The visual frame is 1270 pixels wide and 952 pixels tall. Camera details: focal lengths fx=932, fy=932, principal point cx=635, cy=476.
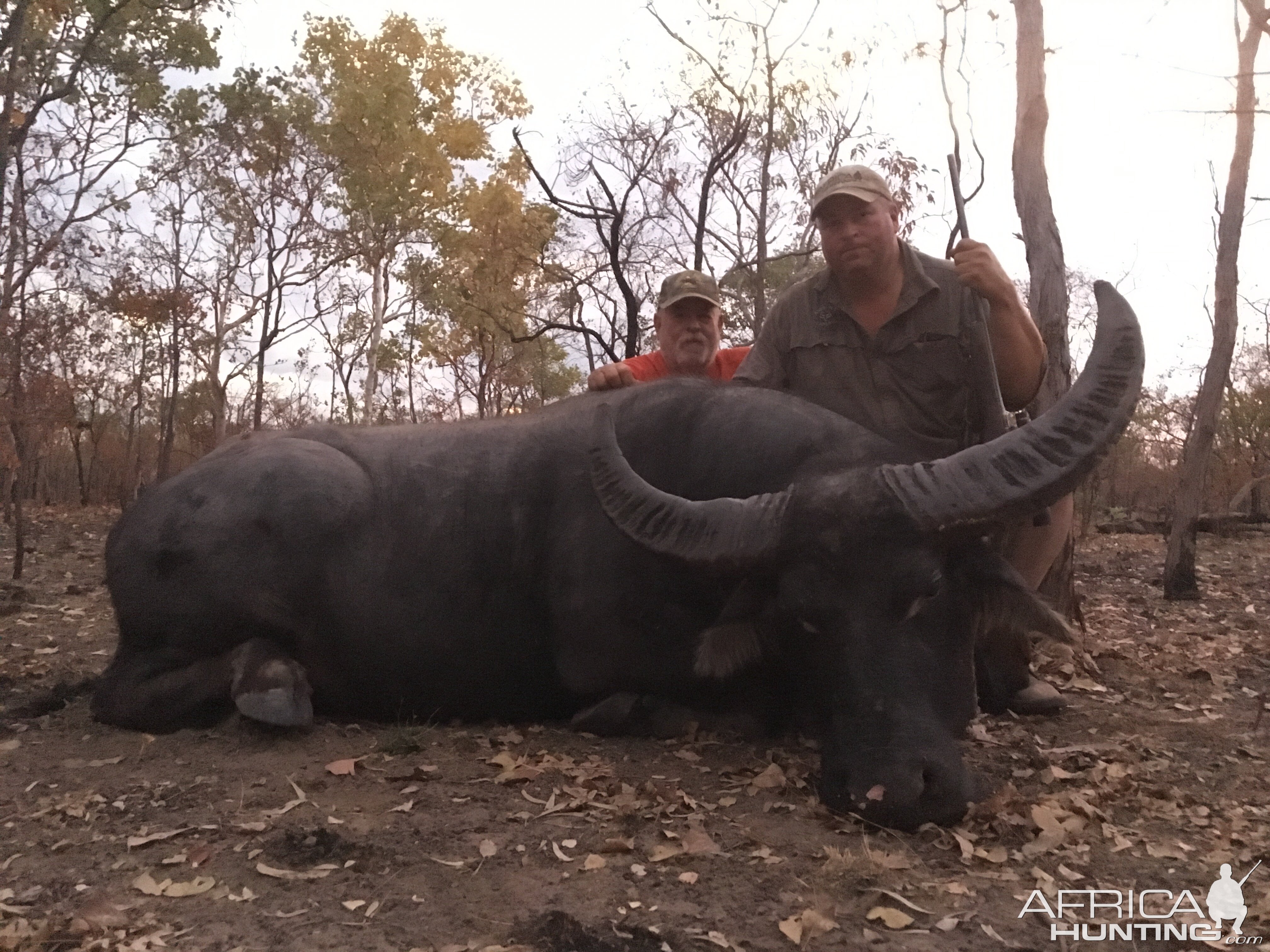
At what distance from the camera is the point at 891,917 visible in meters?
2.59

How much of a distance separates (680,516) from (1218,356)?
8475mm

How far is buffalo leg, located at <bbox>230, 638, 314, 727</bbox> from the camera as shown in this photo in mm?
4164

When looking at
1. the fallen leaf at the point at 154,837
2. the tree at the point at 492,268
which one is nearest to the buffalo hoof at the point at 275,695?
the fallen leaf at the point at 154,837

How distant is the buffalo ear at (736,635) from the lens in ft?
12.4

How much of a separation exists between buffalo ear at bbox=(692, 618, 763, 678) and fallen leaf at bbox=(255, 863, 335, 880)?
5.40ft

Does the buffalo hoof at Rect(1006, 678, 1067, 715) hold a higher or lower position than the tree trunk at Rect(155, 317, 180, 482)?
lower

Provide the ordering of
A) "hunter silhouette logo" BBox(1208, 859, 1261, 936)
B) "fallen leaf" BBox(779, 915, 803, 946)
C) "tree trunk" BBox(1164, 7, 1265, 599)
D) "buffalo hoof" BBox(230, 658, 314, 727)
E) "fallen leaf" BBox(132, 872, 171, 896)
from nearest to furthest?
"fallen leaf" BBox(779, 915, 803, 946), "hunter silhouette logo" BBox(1208, 859, 1261, 936), "fallen leaf" BBox(132, 872, 171, 896), "buffalo hoof" BBox(230, 658, 314, 727), "tree trunk" BBox(1164, 7, 1265, 599)

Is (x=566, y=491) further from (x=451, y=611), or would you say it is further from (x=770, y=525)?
(x=770, y=525)

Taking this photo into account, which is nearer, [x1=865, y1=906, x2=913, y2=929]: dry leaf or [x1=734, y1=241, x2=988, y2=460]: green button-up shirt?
[x1=865, y1=906, x2=913, y2=929]: dry leaf

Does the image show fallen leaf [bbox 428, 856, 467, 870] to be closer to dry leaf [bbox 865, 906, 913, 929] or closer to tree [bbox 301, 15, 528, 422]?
dry leaf [bbox 865, 906, 913, 929]

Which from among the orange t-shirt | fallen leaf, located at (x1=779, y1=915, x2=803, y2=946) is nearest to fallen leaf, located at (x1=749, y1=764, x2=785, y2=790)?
fallen leaf, located at (x1=779, y1=915, x2=803, y2=946)

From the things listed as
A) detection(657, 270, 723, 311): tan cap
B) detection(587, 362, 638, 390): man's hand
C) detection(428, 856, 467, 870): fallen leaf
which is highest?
detection(657, 270, 723, 311): tan cap

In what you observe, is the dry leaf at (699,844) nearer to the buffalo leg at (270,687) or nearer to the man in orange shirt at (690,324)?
the buffalo leg at (270,687)

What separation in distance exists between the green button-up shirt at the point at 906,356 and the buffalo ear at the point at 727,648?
147 centimetres
